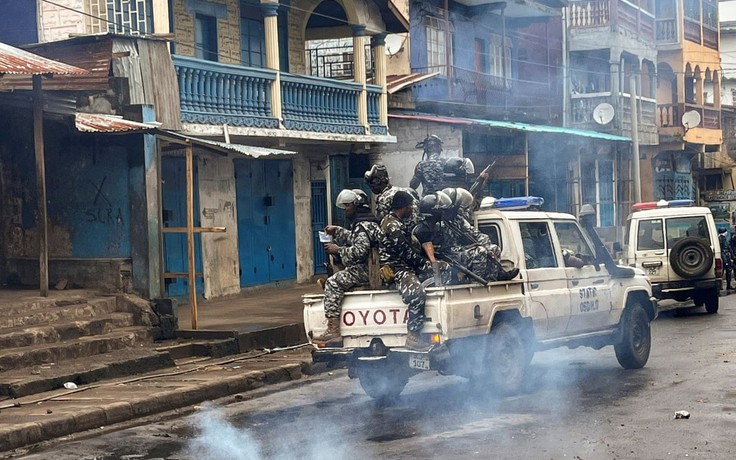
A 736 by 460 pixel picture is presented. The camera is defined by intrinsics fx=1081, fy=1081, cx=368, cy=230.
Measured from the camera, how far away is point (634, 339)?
11.7m

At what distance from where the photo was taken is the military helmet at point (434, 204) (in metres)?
9.53

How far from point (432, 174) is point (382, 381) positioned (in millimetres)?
2140

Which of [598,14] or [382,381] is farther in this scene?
[598,14]

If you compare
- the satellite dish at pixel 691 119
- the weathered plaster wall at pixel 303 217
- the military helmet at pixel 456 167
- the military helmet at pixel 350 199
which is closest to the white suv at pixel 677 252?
the weathered plaster wall at pixel 303 217

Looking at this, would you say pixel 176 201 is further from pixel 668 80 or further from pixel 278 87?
pixel 668 80

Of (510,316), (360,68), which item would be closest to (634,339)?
(510,316)

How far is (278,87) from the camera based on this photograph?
18.4 meters

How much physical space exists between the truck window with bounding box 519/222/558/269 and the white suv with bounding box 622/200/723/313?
7.31 metres

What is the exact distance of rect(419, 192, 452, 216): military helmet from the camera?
375 inches

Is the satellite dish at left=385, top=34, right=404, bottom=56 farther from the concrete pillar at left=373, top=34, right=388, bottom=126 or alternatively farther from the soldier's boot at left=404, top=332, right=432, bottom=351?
the soldier's boot at left=404, top=332, right=432, bottom=351

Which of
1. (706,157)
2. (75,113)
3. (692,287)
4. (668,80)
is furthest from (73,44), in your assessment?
(706,157)

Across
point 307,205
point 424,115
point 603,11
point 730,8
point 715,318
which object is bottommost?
point 715,318

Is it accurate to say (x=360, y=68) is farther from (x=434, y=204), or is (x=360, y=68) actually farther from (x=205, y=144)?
(x=434, y=204)

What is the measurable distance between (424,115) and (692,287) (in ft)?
27.2
